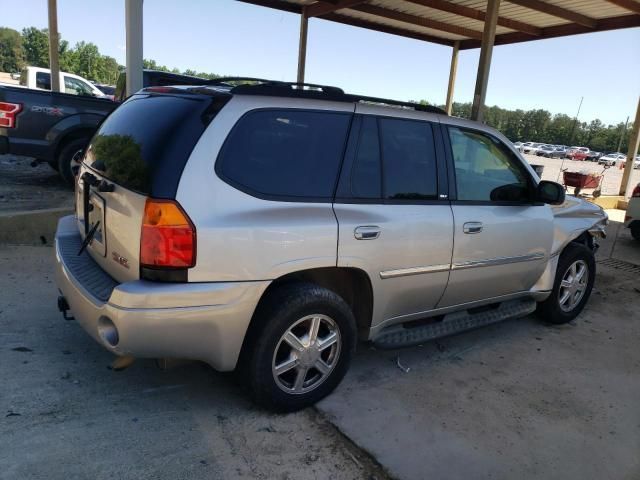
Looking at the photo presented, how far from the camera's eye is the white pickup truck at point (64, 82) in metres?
12.7

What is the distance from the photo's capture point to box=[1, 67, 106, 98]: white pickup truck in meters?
12.7

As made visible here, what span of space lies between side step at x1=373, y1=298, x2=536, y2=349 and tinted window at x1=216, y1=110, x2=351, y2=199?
1078 millimetres

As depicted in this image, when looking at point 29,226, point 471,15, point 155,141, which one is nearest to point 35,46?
point 471,15

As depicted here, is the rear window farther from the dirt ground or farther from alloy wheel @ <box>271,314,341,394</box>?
the dirt ground

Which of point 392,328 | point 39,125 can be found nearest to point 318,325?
point 392,328

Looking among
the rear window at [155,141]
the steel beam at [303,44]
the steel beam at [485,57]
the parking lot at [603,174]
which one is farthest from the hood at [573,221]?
the steel beam at [303,44]

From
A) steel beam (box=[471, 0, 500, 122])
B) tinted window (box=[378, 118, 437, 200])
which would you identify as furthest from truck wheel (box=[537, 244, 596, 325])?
steel beam (box=[471, 0, 500, 122])

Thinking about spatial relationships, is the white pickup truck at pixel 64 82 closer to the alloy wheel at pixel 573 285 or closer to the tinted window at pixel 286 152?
the tinted window at pixel 286 152

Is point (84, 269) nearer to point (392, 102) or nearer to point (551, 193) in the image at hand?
point (392, 102)

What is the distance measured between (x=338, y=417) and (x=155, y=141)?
1814mm

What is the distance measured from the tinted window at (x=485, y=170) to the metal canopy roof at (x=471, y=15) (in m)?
8.28

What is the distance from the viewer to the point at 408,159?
10.6 ft

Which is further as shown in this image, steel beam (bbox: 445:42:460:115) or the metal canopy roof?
steel beam (bbox: 445:42:460:115)

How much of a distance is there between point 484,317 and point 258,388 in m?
1.95
